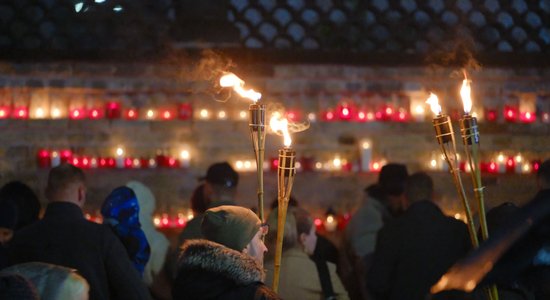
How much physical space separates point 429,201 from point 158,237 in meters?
2.24

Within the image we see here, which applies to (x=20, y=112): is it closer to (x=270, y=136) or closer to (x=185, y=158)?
(x=185, y=158)

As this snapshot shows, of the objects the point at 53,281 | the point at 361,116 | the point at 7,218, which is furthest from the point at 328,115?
the point at 53,281

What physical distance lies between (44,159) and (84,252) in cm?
376

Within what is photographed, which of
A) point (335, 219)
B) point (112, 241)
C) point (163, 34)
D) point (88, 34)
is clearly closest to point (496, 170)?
point (335, 219)

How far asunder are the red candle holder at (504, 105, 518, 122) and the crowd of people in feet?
9.47

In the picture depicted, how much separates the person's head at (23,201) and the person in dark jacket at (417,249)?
115 inches

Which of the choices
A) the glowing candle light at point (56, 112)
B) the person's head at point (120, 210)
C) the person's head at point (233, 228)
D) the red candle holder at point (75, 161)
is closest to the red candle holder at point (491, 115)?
the red candle holder at point (75, 161)

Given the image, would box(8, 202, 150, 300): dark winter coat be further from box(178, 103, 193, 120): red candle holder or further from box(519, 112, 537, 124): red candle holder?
box(519, 112, 537, 124): red candle holder

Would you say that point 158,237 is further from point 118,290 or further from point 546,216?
point 546,216

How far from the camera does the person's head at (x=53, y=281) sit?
3752mm

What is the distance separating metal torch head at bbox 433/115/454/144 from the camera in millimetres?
4715

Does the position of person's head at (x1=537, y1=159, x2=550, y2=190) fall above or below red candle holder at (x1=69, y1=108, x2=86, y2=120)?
below

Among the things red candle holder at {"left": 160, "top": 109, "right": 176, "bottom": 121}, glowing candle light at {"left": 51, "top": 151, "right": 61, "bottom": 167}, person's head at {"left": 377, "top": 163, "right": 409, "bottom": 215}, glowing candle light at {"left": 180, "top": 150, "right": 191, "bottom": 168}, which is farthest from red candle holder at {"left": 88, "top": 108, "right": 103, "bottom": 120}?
person's head at {"left": 377, "top": 163, "right": 409, "bottom": 215}

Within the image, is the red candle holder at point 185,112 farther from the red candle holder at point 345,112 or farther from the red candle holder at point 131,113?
the red candle holder at point 345,112
